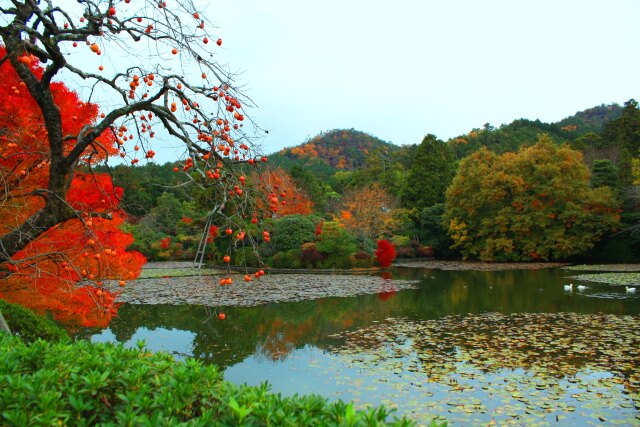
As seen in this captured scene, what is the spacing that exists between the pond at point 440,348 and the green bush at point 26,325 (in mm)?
2076

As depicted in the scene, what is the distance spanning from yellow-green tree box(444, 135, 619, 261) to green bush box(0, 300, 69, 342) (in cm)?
2536

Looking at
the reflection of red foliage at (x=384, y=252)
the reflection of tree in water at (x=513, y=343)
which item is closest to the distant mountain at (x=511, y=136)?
the reflection of red foliage at (x=384, y=252)

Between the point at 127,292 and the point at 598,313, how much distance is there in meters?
14.4

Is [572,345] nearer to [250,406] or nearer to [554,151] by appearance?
[250,406]

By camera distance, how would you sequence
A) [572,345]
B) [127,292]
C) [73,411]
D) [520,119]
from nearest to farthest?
1. [73,411]
2. [572,345]
3. [127,292]
4. [520,119]

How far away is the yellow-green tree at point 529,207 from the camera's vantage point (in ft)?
82.7

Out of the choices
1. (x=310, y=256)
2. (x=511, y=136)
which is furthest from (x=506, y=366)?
(x=511, y=136)

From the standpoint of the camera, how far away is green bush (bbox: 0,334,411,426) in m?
1.83

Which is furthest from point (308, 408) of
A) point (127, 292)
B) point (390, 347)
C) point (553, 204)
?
point (553, 204)

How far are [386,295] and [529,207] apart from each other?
52.5 ft

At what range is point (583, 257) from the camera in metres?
26.3

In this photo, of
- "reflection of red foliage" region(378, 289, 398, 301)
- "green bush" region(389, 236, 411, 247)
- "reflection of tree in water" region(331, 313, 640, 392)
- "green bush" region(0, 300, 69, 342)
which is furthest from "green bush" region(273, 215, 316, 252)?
"green bush" region(0, 300, 69, 342)

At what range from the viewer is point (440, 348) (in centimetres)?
784

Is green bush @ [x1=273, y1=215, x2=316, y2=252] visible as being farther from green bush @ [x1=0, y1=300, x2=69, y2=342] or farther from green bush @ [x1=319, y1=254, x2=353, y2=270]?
green bush @ [x1=0, y1=300, x2=69, y2=342]
